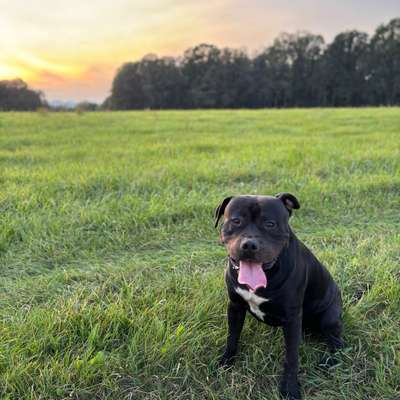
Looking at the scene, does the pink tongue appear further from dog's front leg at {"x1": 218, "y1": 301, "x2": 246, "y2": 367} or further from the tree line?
the tree line

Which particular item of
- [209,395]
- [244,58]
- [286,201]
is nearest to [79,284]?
[209,395]

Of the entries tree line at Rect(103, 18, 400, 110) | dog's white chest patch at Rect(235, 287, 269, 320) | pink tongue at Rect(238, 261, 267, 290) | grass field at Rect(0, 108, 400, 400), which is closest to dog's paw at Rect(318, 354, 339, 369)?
grass field at Rect(0, 108, 400, 400)

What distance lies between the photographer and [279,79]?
176 ft

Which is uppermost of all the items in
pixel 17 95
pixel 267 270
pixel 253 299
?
pixel 17 95

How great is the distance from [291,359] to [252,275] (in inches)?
20.6

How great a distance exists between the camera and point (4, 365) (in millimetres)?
2193

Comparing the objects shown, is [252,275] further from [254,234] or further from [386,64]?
[386,64]

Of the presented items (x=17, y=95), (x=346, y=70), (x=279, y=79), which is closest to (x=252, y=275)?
(x=17, y=95)

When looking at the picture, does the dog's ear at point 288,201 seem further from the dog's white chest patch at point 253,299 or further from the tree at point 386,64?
→ the tree at point 386,64

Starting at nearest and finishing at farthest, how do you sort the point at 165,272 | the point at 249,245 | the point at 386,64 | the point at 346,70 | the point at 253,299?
the point at 249,245 < the point at 253,299 < the point at 165,272 < the point at 386,64 < the point at 346,70

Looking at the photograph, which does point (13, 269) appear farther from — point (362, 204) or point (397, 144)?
point (397, 144)

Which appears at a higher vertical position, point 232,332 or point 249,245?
point 249,245

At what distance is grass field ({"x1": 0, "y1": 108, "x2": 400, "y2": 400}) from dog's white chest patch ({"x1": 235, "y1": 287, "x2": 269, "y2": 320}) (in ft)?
1.10

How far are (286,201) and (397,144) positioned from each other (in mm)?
7704
